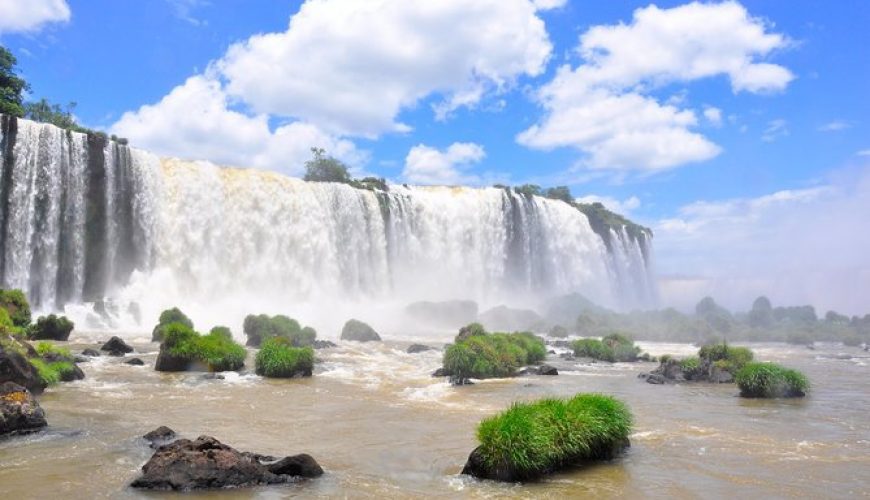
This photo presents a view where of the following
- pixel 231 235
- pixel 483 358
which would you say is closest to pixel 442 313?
pixel 231 235

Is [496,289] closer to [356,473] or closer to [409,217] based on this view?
[409,217]

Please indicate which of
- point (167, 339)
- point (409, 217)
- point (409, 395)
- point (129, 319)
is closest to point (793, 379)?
point (409, 395)

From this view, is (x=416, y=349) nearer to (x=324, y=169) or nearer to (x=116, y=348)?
(x=116, y=348)

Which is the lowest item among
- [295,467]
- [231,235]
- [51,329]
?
[295,467]

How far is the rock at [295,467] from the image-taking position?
9156mm

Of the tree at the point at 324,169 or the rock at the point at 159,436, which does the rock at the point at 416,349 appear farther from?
the tree at the point at 324,169

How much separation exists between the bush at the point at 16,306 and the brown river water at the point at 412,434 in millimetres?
8235

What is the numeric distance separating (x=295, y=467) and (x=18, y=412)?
5.88 metres

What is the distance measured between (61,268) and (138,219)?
20.1 feet

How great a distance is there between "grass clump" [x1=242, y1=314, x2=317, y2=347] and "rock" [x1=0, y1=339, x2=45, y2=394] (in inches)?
636

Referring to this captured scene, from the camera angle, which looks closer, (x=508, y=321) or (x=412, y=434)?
(x=412, y=434)

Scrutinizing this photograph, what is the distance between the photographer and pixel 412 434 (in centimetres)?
1299

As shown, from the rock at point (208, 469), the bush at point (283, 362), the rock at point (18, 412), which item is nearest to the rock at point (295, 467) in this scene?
the rock at point (208, 469)

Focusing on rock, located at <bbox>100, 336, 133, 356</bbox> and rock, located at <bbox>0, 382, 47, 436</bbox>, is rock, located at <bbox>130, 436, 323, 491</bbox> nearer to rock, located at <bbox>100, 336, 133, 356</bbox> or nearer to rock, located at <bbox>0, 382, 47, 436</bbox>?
rock, located at <bbox>0, 382, 47, 436</bbox>
